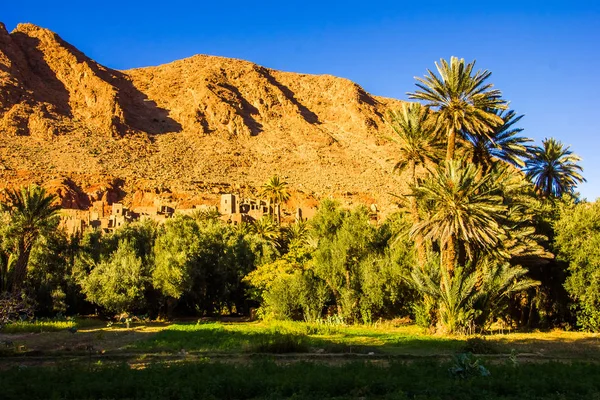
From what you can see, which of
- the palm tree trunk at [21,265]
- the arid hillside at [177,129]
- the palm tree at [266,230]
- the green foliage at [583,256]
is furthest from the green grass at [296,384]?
the arid hillside at [177,129]

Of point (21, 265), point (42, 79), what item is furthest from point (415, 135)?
point (42, 79)

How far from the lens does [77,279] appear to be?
38.5 metres

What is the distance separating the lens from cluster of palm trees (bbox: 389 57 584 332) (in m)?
25.0

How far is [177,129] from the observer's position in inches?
5084

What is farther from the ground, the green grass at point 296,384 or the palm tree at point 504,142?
the palm tree at point 504,142

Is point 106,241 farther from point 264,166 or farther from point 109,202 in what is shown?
point 264,166

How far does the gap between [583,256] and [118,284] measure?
27.0 m

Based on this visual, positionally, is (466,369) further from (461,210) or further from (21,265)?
(21,265)

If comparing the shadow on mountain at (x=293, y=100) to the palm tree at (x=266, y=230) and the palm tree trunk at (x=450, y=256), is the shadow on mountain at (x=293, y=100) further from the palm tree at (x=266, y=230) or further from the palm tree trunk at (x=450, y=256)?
the palm tree trunk at (x=450, y=256)

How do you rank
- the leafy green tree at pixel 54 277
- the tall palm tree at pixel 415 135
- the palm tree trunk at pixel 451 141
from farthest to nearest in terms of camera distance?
the leafy green tree at pixel 54 277 → the tall palm tree at pixel 415 135 → the palm tree trunk at pixel 451 141

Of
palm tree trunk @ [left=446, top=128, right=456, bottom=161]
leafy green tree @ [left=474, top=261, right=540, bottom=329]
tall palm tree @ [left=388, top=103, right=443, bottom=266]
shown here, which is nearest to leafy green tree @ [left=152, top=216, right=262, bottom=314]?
tall palm tree @ [left=388, top=103, right=443, bottom=266]

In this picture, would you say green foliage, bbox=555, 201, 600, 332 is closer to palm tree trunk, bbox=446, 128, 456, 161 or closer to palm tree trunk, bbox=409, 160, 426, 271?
palm tree trunk, bbox=446, 128, 456, 161

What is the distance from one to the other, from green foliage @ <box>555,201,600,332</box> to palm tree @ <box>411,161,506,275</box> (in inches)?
190

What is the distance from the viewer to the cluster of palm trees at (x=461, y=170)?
25.0 metres
